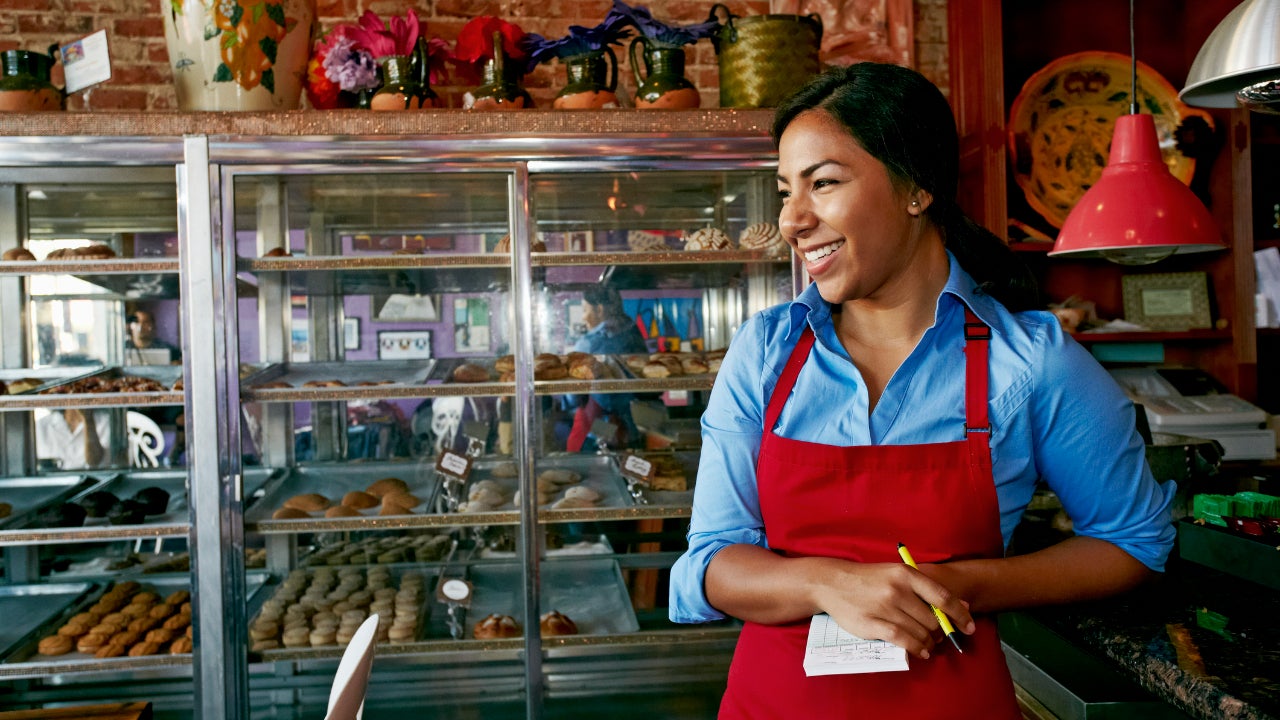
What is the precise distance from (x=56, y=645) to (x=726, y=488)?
8.20 feet

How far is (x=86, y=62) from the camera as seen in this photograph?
2.66 m

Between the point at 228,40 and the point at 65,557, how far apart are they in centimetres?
189

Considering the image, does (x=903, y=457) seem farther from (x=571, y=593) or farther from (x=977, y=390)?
(x=571, y=593)

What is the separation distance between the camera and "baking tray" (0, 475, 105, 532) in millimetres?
2982

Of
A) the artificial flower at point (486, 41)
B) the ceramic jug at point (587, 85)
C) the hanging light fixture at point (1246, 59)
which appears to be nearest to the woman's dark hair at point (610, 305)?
the ceramic jug at point (587, 85)

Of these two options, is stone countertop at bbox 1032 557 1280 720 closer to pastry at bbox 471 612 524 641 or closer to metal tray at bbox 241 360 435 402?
pastry at bbox 471 612 524 641

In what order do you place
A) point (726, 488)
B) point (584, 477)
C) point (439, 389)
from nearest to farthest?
→ point (726, 488)
point (439, 389)
point (584, 477)

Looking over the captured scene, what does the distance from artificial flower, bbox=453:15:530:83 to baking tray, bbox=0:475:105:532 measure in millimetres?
1944

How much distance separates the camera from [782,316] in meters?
1.37

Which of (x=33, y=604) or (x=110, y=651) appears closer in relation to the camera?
(x=110, y=651)

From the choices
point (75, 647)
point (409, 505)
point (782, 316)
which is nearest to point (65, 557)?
point (75, 647)

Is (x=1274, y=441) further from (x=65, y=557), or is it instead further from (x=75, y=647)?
(x=65, y=557)

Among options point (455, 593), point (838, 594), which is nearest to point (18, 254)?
point (455, 593)

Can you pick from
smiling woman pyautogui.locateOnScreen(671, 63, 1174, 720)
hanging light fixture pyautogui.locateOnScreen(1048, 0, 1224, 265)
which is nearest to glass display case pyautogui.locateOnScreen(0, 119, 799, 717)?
hanging light fixture pyautogui.locateOnScreen(1048, 0, 1224, 265)
